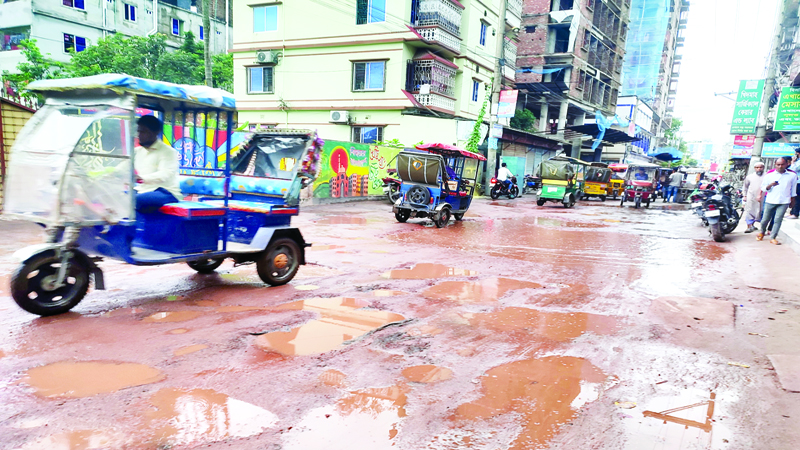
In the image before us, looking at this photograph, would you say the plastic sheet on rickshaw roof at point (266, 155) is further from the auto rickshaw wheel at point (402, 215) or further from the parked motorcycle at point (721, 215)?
the parked motorcycle at point (721, 215)

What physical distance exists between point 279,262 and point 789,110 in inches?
893

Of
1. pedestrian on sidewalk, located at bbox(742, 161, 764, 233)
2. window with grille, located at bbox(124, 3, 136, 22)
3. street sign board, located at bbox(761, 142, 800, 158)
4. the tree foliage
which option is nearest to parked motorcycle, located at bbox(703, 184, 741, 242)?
pedestrian on sidewalk, located at bbox(742, 161, 764, 233)

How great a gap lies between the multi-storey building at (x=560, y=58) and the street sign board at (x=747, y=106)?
1203 cm

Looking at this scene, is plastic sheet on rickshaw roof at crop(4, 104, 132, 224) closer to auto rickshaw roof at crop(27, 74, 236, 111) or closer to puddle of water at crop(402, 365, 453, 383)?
auto rickshaw roof at crop(27, 74, 236, 111)

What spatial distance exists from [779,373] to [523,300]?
2.50 m

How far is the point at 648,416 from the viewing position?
119 inches

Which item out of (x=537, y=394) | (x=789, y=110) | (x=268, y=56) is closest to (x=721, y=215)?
(x=537, y=394)

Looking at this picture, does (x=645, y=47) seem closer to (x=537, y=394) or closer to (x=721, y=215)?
(x=721, y=215)

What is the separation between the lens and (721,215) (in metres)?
11.3

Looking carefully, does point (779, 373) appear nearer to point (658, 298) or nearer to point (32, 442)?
point (658, 298)

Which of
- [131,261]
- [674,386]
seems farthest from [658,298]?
[131,261]

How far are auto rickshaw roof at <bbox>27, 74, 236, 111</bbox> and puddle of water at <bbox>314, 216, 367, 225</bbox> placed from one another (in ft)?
22.8

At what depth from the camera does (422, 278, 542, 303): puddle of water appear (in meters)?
5.71

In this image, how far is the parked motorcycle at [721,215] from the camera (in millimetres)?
11078
